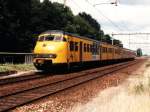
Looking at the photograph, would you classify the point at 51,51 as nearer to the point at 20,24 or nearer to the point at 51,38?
the point at 51,38

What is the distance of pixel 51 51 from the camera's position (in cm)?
2539

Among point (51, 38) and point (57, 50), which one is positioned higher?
point (51, 38)

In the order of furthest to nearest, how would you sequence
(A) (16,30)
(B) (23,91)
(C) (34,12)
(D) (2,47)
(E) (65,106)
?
(C) (34,12)
(A) (16,30)
(D) (2,47)
(B) (23,91)
(E) (65,106)

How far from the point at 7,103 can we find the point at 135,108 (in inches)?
180

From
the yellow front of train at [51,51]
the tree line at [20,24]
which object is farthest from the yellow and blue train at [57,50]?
the tree line at [20,24]

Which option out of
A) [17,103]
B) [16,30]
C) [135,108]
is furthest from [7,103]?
[16,30]

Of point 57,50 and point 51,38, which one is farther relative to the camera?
point 51,38

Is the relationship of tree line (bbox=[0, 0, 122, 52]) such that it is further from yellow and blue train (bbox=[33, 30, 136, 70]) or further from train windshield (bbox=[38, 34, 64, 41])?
train windshield (bbox=[38, 34, 64, 41])

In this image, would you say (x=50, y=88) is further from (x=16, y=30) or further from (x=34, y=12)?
(x=34, y=12)

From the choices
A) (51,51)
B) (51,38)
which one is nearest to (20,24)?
(51,38)

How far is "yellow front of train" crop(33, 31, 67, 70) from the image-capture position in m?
25.3

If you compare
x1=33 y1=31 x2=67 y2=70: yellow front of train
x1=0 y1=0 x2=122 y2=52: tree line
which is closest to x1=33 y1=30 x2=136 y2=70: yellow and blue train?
x1=33 y1=31 x2=67 y2=70: yellow front of train

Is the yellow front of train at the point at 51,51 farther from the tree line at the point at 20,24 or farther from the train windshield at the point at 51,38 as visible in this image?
the tree line at the point at 20,24

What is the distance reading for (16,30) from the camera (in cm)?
4688
